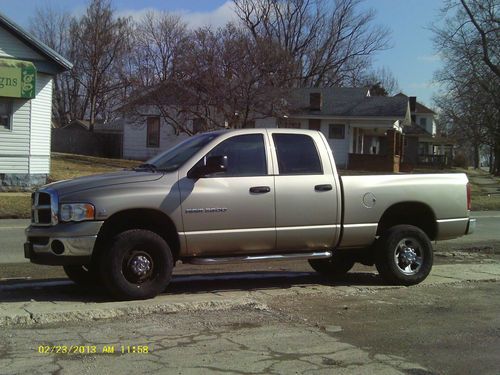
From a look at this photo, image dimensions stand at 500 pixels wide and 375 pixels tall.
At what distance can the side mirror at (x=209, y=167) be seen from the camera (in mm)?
6508

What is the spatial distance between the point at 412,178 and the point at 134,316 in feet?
13.0

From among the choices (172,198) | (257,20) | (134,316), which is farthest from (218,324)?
(257,20)

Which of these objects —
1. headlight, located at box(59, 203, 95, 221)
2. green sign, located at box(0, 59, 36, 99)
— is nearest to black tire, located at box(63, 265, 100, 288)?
headlight, located at box(59, 203, 95, 221)

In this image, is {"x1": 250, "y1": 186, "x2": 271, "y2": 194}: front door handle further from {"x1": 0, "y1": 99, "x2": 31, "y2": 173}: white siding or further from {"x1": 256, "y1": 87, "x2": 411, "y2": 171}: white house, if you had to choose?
{"x1": 256, "y1": 87, "x2": 411, "y2": 171}: white house

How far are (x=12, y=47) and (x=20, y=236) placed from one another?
31.1ft

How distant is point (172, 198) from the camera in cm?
647

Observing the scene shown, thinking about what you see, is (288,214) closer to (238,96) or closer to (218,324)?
(218,324)

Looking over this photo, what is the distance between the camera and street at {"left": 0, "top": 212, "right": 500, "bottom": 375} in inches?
187

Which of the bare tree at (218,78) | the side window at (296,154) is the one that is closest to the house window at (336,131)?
the bare tree at (218,78)

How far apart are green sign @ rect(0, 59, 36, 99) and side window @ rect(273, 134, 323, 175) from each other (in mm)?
14509

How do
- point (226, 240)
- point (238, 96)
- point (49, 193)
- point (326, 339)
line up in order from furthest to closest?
point (238, 96) < point (226, 240) < point (49, 193) < point (326, 339)

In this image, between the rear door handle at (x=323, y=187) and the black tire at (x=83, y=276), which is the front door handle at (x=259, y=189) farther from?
the black tire at (x=83, y=276)

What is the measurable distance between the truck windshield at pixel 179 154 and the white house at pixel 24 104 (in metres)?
13.7
